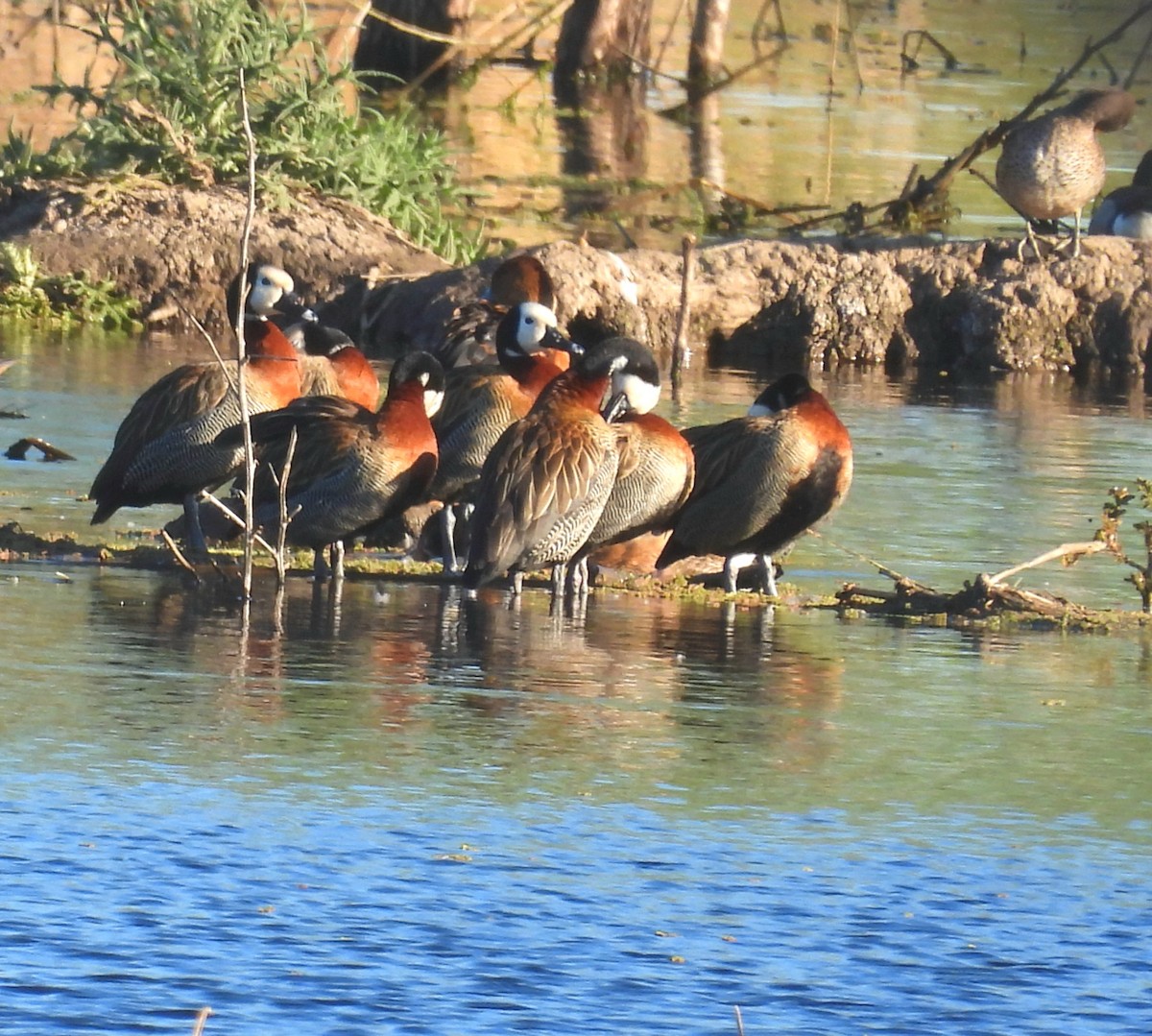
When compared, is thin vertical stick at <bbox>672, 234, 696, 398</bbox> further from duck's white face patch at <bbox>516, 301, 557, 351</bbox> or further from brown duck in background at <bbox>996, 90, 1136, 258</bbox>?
duck's white face patch at <bbox>516, 301, 557, 351</bbox>

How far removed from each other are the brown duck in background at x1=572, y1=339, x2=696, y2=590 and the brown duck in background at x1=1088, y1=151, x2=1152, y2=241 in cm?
1146

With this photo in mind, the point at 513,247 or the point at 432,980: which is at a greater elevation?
the point at 513,247

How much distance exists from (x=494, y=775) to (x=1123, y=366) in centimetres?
1405

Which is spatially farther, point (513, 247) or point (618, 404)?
point (513, 247)

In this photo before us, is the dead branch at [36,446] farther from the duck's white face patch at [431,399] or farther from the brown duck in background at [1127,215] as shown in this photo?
the brown duck in background at [1127,215]

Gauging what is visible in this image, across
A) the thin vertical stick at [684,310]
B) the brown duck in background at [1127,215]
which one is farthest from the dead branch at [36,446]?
the brown duck in background at [1127,215]

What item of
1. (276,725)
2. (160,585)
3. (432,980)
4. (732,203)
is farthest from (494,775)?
(732,203)

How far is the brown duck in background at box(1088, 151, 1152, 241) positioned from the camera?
69.8 ft

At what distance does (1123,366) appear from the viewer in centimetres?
2025

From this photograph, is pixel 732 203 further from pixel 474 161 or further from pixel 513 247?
pixel 474 161

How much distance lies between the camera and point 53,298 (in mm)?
19422

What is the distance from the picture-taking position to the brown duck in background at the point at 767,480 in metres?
10.7

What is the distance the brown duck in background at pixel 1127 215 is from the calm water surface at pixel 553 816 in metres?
11.7

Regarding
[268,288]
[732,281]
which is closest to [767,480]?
[268,288]
